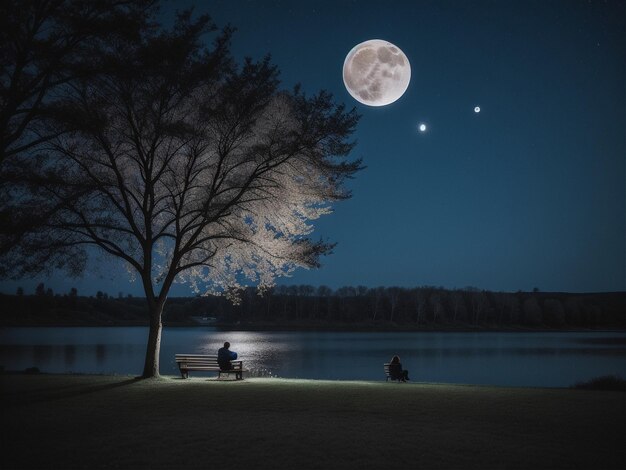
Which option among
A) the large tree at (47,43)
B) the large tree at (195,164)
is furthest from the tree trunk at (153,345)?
the large tree at (47,43)

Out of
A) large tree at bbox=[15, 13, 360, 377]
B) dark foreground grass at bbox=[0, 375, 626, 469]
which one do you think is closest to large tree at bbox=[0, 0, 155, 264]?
large tree at bbox=[15, 13, 360, 377]

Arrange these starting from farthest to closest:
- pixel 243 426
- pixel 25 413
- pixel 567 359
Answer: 1. pixel 567 359
2. pixel 25 413
3. pixel 243 426

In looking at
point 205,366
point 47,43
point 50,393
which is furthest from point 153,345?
point 47,43

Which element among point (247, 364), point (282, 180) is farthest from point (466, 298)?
point (282, 180)

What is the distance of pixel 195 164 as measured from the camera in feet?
71.3

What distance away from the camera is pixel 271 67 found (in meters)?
20.5

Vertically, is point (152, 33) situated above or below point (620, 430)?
above

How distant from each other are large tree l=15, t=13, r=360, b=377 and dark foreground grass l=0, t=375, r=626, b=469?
238 inches

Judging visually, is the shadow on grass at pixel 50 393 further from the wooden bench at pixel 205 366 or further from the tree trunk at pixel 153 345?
the wooden bench at pixel 205 366

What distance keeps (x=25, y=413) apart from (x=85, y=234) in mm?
8778

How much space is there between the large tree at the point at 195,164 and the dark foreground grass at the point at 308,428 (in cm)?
605

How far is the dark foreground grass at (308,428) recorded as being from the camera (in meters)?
8.69

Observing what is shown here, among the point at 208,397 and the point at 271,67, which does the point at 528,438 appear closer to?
the point at 208,397

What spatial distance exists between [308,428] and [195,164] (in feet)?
43.8
